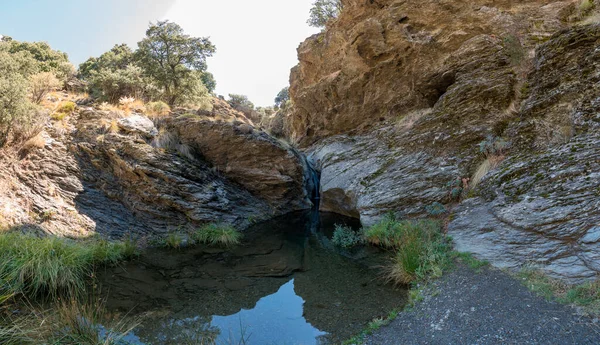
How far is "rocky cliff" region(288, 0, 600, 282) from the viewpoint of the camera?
19.7 feet

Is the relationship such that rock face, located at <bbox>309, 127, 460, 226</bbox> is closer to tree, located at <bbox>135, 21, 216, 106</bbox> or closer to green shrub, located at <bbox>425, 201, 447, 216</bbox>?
green shrub, located at <bbox>425, 201, 447, 216</bbox>

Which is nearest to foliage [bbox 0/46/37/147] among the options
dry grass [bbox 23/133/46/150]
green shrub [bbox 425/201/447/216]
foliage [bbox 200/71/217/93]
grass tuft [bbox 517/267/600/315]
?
dry grass [bbox 23/133/46/150]

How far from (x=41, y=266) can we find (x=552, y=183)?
1100cm

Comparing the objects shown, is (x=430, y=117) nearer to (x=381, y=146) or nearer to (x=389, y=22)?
(x=381, y=146)

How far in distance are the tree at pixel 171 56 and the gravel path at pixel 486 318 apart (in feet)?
72.4

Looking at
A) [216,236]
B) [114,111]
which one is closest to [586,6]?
[216,236]

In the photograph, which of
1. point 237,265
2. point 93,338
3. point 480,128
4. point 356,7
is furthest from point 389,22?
point 93,338

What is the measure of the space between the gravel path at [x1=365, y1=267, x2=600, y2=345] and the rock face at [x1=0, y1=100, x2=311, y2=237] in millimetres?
9870

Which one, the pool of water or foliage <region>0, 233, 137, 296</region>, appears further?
foliage <region>0, 233, 137, 296</region>

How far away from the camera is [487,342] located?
3.73 m

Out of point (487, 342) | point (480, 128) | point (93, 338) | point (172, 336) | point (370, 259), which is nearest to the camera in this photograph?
point (487, 342)

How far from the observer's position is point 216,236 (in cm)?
1159

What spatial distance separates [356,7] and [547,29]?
431 inches

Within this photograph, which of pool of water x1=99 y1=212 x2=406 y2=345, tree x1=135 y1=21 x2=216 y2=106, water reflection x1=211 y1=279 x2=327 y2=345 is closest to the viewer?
water reflection x1=211 y1=279 x2=327 y2=345
